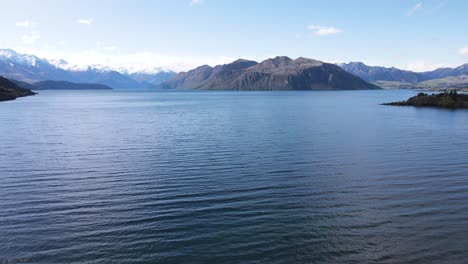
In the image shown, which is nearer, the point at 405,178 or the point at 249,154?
the point at 405,178

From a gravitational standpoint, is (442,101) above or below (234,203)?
above

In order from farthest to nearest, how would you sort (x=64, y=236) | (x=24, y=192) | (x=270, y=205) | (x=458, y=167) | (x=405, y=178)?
1. (x=458, y=167)
2. (x=405, y=178)
3. (x=24, y=192)
4. (x=270, y=205)
5. (x=64, y=236)

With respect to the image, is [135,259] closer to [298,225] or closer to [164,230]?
[164,230]

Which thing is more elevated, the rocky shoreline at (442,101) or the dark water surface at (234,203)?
the rocky shoreline at (442,101)

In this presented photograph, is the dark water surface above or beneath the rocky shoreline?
beneath

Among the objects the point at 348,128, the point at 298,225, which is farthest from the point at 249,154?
the point at 348,128

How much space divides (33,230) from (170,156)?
87.0 feet

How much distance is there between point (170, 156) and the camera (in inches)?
2018

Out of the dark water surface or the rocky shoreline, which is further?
the rocky shoreline

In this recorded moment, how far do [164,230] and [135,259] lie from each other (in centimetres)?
425

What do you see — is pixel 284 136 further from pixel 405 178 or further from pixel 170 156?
pixel 405 178

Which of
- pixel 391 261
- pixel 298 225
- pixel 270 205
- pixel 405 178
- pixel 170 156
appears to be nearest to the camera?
pixel 391 261

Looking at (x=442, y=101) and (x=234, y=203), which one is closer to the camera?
(x=234, y=203)

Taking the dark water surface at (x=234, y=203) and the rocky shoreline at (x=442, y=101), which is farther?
the rocky shoreline at (x=442, y=101)
